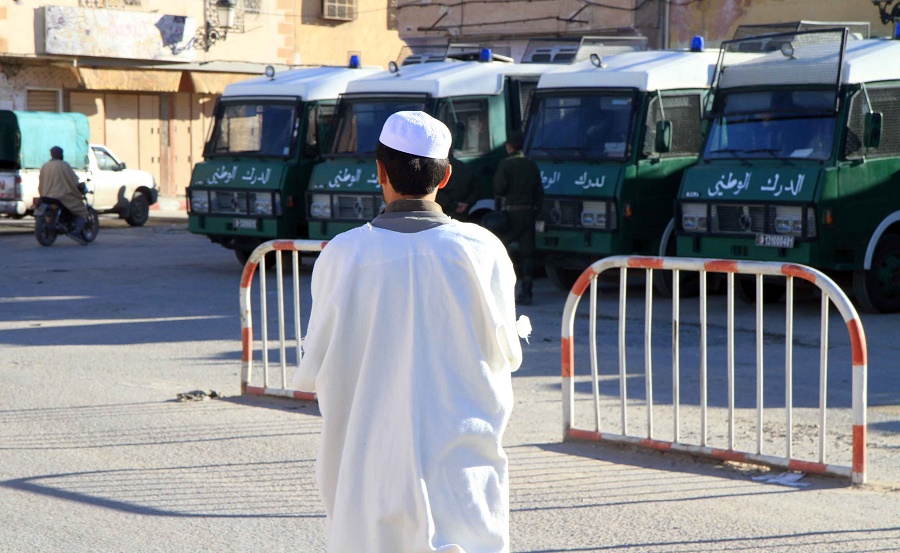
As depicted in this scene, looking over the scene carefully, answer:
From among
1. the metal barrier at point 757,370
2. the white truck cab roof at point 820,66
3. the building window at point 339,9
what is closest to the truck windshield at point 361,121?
the white truck cab roof at point 820,66

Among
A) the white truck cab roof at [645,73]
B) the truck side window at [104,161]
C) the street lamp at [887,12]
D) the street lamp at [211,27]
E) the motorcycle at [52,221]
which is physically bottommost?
the motorcycle at [52,221]

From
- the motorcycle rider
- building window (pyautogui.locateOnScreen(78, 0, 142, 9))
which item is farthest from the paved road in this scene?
building window (pyautogui.locateOnScreen(78, 0, 142, 9))

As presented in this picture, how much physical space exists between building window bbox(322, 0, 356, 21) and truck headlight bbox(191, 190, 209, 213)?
19308 millimetres

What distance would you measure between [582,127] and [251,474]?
860 cm

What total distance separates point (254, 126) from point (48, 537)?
467 inches

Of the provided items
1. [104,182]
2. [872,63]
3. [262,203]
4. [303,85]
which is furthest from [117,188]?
[872,63]

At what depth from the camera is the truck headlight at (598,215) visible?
523 inches

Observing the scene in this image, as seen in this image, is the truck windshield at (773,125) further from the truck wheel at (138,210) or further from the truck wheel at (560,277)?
the truck wheel at (138,210)

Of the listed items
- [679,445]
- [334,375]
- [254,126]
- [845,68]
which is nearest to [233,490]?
[679,445]

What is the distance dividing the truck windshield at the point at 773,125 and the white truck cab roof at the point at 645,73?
0.96 m

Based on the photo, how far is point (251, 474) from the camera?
604cm

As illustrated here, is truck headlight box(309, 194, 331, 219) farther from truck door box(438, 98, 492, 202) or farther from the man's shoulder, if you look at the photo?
the man's shoulder

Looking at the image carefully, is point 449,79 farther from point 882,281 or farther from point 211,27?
point 211,27

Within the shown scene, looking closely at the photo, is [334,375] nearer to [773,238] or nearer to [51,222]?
[773,238]
